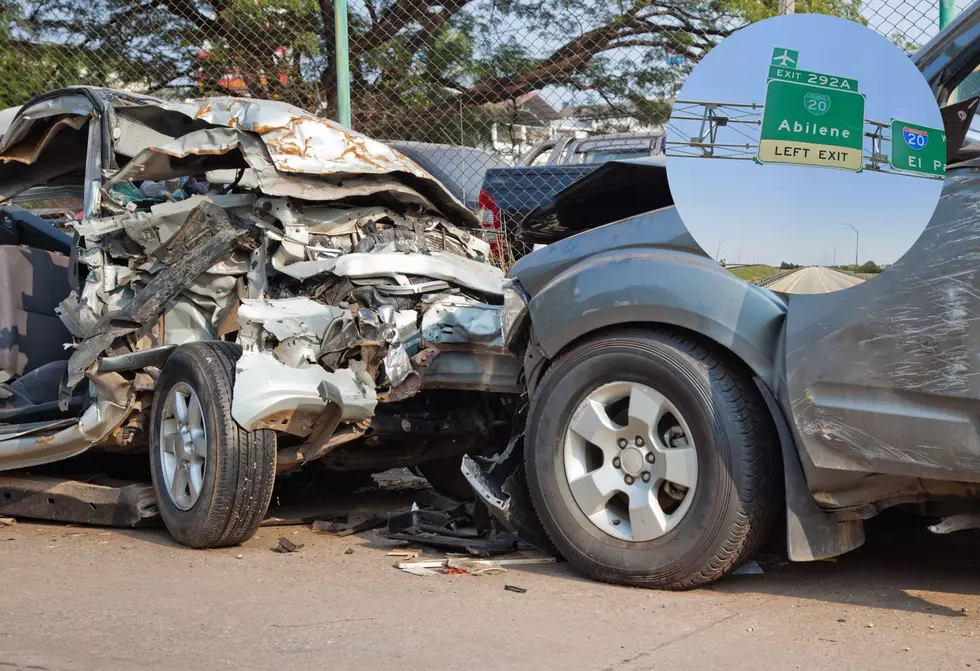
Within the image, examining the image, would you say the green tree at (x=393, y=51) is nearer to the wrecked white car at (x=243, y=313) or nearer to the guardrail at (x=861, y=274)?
the wrecked white car at (x=243, y=313)

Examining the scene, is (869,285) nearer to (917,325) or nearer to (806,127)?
(917,325)

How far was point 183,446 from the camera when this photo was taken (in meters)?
5.11

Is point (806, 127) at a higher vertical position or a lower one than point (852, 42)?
lower

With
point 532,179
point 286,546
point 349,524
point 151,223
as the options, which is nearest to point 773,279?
point 286,546

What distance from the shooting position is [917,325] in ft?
11.6

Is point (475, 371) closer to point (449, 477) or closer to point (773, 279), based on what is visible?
point (449, 477)

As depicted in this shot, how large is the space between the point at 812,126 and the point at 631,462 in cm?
134

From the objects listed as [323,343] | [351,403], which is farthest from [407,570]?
[323,343]

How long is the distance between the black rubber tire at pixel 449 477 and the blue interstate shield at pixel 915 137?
3339 mm

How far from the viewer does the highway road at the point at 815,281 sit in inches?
146

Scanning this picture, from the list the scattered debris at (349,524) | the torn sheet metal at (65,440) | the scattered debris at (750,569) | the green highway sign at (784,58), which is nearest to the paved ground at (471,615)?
the scattered debris at (750,569)

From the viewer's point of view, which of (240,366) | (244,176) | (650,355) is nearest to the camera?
(650,355)

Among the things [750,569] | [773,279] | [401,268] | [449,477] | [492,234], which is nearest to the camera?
[773,279]

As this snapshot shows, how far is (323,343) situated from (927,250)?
261cm
